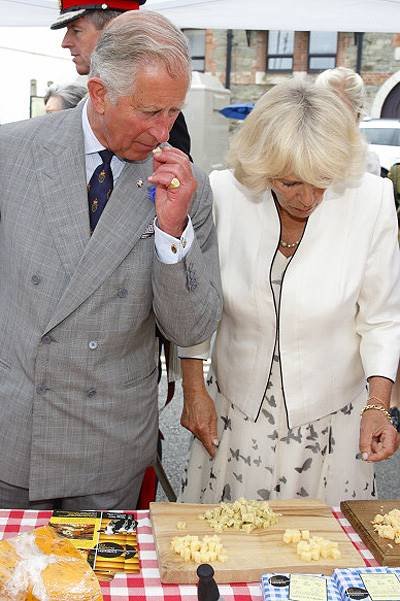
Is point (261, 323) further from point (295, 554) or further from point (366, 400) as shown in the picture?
point (295, 554)

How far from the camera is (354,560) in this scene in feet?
5.16

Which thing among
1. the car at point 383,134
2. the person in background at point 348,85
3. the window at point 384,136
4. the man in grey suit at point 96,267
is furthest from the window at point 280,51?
the man in grey suit at point 96,267

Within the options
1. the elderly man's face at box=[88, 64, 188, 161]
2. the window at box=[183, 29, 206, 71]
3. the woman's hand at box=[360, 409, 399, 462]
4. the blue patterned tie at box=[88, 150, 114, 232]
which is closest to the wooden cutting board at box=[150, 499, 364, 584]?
the woman's hand at box=[360, 409, 399, 462]

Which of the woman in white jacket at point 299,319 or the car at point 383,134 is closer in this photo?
the woman in white jacket at point 299,319

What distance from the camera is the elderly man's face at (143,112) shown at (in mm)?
1600

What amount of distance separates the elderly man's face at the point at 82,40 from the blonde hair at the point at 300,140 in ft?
2.74

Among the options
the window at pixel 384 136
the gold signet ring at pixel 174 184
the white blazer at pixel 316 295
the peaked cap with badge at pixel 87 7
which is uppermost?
the peaked cap with badge at pixel 87 7

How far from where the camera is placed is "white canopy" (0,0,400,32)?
13.2 ft

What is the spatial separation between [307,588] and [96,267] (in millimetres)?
769

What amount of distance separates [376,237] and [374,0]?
233cm

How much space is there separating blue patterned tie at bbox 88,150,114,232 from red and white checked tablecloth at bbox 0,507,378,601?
2.27 ft

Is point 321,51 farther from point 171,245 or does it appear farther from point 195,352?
point 171,245

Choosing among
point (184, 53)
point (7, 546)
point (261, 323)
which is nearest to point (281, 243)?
point (261, 323)

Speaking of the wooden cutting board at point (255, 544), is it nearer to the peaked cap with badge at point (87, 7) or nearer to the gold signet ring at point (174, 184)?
the gold signet ring at point (174, 184)
